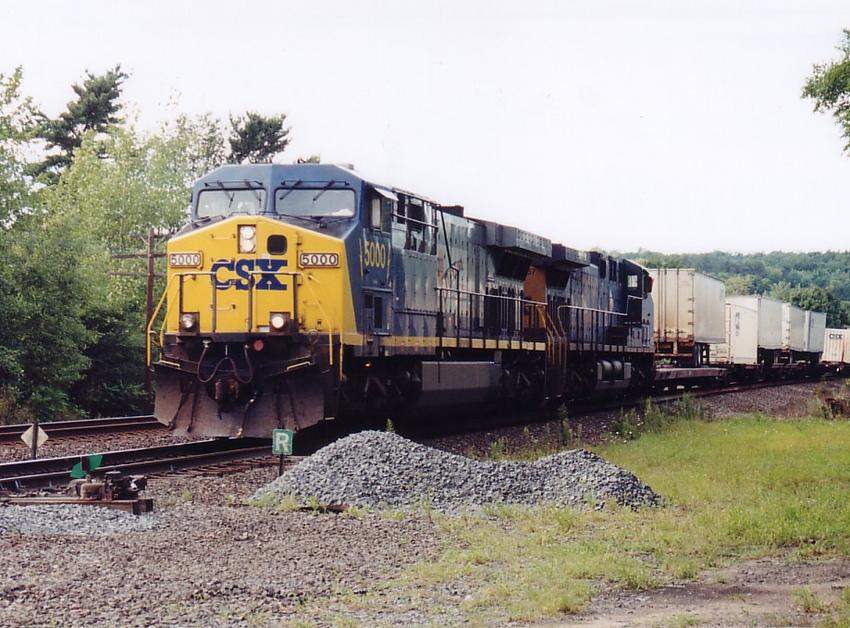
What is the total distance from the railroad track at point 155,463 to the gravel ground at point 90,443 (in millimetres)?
1318

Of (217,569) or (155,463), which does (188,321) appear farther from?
(217,569)

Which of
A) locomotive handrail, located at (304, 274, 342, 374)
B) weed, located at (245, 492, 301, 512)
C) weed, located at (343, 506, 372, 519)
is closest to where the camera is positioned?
weed, located at (343, 506, 372, 519)

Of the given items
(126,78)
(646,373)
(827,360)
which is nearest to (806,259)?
(827,360)

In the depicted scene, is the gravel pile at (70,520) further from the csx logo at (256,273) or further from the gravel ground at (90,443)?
the csx logo at (256,273)

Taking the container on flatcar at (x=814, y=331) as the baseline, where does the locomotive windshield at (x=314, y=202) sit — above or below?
above

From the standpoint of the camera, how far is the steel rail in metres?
11.6

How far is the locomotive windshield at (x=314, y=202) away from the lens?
50.8 feet

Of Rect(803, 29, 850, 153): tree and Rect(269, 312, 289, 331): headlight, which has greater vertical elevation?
Rect(803, 29, 850, 153): tree

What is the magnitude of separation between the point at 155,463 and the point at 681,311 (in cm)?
2555

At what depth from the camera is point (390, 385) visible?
17.2 m

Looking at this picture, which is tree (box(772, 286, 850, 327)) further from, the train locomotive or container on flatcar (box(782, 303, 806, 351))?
the train locomotive

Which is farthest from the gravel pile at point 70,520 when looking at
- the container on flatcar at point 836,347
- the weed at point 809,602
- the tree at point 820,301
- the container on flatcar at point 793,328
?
the tree at point 820,301

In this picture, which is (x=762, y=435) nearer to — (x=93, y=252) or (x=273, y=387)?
(x=273, y=387)

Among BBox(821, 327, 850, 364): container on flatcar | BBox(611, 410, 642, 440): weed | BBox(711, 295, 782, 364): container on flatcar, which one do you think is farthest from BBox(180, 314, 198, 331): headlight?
BBox(821, 327, 850, 364): container on flatcar
